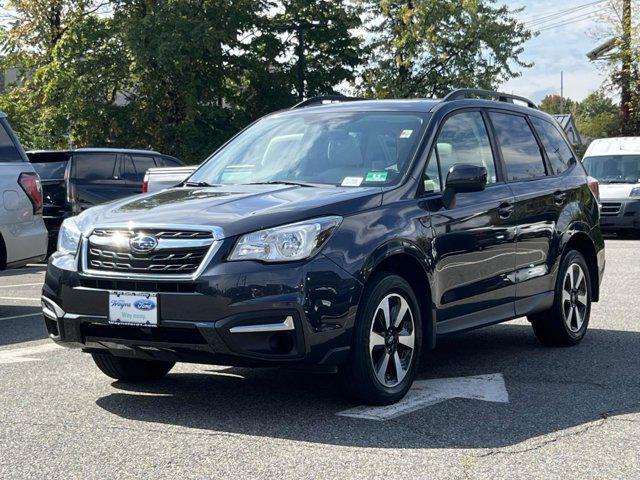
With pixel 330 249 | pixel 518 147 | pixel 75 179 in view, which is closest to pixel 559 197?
pixel 518 147

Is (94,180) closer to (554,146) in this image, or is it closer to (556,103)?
(554,146)

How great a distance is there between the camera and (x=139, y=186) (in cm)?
1903

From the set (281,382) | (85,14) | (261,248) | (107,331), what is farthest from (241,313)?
(85,14)

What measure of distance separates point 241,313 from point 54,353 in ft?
9.80

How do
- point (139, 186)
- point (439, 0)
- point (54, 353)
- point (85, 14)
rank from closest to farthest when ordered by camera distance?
point (54, 353)
point (139, 186)
point (85, 14)
point (439, 0)

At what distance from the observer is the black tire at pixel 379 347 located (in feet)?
17.7

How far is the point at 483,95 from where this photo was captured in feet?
24.2

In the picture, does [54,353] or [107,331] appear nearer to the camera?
[107,331]

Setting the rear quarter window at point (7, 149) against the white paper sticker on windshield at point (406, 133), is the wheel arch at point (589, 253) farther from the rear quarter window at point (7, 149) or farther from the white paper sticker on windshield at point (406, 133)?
the rear quarter window at point (7, 149)

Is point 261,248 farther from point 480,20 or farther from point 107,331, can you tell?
point 480,20


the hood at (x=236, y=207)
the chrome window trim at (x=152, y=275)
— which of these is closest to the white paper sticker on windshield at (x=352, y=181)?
the hood at (x=236, y=207)

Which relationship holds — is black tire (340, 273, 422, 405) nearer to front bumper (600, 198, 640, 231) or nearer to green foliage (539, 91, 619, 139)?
green foliage (539, 91, 619, 139)

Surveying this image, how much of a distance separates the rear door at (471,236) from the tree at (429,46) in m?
37.4

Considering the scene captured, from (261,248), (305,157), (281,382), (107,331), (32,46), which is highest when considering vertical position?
(32,46)
